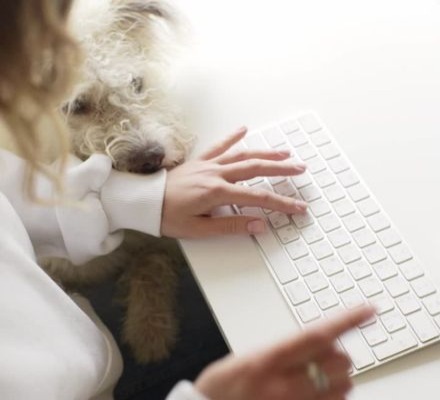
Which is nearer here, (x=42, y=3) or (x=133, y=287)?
(x=42, y=3)

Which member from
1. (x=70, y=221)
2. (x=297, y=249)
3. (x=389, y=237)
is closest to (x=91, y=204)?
(x=70, y=221)

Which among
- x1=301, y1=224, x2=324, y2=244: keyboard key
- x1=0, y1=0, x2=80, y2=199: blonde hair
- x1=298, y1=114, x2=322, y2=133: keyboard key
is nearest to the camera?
x1=0, y1=0, x2=80, y2=199: blonde hair

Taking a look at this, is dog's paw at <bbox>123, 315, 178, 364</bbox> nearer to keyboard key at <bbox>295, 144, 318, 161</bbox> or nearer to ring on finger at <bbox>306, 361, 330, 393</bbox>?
keyboard key at <bbox>295, 144, 318, 161</bbox>

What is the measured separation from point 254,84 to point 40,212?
352 millimetres

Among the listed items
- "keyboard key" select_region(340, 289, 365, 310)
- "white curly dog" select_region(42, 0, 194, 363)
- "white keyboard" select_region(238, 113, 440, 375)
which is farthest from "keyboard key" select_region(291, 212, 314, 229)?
"white curly dog" select_region(42, 0, 194, 363)

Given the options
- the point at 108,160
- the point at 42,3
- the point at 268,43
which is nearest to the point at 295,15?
the point at 268,43

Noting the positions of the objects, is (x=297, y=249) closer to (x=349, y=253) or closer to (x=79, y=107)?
(x=349, y=253)

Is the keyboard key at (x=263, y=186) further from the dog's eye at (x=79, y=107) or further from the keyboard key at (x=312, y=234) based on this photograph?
the dog's eye at (x=79, y=107)

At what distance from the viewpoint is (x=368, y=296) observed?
0.71 meters

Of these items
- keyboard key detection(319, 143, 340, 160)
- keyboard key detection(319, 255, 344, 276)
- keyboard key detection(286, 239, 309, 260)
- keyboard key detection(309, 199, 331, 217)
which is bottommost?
keyboard key detection(286, 239, 309, 260)

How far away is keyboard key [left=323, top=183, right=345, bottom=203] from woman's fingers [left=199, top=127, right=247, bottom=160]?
139 mm

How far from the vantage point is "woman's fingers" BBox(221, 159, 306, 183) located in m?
0.81

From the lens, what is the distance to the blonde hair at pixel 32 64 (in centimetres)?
47

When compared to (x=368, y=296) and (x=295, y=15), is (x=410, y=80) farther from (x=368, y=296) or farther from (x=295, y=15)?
(x=368, y=296)
